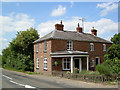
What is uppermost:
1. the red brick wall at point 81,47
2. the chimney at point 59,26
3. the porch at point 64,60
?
the chimney at point 59,26

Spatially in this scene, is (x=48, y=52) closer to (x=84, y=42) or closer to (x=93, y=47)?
(x=84, y=42)

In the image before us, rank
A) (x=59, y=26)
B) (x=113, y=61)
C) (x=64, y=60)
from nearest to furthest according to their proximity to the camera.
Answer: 1. (x=113, y=61)
2. (x=64, y=60)
3. (x=59, y=26)

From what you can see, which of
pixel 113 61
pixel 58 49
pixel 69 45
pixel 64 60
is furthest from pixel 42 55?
pixel 113 61

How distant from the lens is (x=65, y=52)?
2319 centimetres

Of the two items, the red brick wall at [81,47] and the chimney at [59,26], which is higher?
the chimney at [59,26]

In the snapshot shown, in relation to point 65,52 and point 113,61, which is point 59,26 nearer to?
point 65,52

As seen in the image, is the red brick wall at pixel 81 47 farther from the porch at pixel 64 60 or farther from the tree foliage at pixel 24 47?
the tree foliage at pixel 24 47

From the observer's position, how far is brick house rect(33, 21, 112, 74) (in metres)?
23.4

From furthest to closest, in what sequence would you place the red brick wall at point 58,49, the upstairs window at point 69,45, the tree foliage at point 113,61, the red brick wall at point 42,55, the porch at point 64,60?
the upstairs window at point 69,45, the red brick wall at point 42,55, the red brick wall at point 58,49, the porch at point 64,60, the tree foliage at point 113,61

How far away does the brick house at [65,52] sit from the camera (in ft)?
76.7

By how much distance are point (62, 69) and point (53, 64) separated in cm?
187

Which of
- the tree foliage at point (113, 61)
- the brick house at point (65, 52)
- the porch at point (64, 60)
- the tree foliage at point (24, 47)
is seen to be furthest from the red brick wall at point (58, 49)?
the tree foliage at point (113, 61)

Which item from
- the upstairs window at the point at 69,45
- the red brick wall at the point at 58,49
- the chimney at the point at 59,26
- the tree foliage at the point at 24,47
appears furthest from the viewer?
the tree foliage at the point at 24,47

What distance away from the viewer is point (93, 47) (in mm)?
29438
